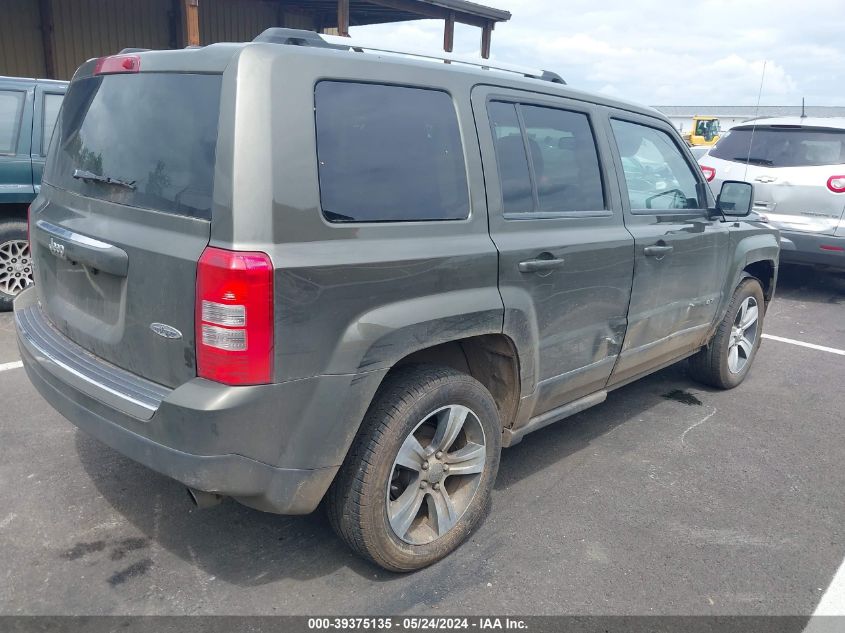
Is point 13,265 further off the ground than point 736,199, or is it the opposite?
point 736,199

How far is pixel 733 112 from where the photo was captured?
95.7ft

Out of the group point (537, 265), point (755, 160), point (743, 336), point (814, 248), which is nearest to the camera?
point (537, 265)

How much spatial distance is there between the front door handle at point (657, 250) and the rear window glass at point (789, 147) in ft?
14.7

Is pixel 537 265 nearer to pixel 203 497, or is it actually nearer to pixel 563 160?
pixel 563 160

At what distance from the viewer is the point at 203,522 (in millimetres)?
3033

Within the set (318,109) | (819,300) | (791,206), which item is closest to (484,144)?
(318,109)

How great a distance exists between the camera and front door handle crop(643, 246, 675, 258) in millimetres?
3627

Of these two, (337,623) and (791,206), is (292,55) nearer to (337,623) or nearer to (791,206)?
(337,623)

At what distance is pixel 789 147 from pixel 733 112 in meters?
24.0

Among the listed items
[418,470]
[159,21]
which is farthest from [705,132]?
[418,470]

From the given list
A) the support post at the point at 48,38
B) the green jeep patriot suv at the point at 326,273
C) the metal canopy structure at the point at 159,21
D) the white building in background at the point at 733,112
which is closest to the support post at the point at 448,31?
the metal canopy structure at the point at 159,21

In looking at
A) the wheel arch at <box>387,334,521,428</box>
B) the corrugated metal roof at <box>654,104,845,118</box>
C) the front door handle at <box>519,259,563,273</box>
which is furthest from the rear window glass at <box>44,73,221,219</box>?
the corrugated metal roof at <box>654,104,845,118</box>

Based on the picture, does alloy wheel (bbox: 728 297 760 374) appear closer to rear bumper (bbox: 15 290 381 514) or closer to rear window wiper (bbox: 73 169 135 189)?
rear bumper (bbox: 15 290 381 514)

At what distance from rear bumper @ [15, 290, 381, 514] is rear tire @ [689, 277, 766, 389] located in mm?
3231
